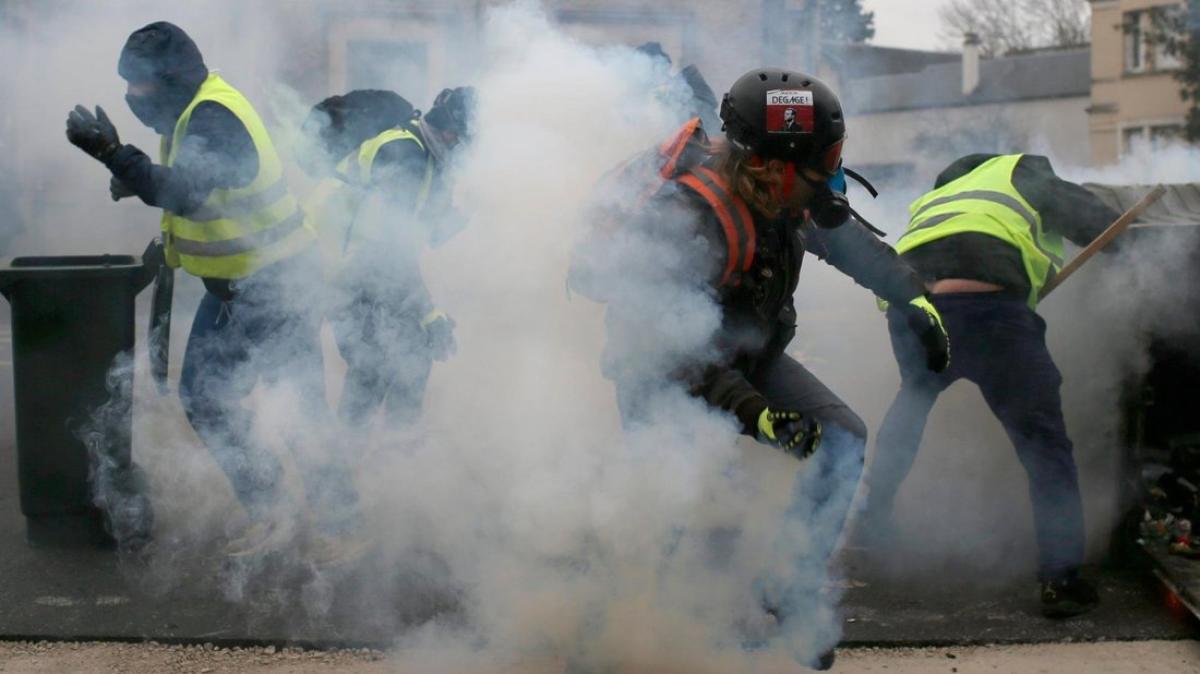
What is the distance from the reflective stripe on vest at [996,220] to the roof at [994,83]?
94.1 feet

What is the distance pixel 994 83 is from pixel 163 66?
36152 mm

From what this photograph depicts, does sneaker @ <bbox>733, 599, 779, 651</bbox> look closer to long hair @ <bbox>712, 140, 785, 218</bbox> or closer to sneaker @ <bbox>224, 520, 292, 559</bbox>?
long hair @ <bbox>712, 140, 785, 218</bbox>

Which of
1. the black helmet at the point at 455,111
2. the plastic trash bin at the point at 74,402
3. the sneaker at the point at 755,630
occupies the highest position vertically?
the black helmet at the point at 455,111

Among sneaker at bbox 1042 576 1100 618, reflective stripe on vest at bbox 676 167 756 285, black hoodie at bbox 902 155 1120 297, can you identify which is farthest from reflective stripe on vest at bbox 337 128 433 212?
sneaker at bbox 1042 576 1100 618

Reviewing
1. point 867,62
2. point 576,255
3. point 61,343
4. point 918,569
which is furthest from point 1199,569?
point 867,62

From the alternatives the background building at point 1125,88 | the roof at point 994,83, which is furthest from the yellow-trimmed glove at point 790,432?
the roof at point 994,83

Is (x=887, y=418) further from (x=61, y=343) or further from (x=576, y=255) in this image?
(x=61, y=343)

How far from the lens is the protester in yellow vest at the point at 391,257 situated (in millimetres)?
4523

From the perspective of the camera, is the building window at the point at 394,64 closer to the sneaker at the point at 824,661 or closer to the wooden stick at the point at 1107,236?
the wooden stick at the point at 1107,236

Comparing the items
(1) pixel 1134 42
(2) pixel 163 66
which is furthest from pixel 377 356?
(1) pixel 1134 42

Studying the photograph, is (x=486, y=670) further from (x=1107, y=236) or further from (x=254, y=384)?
(x=1107, y=236)

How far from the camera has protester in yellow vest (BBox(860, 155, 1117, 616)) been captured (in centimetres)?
407

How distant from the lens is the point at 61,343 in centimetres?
446

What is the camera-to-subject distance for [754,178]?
3.21m
